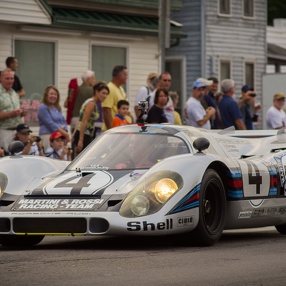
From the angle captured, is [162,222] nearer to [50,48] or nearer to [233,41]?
[50,48]

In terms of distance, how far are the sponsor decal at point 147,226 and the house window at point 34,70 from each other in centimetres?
1628

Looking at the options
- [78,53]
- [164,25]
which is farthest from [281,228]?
[78,53]

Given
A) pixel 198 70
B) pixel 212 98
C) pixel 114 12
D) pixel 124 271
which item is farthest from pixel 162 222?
pixel 198 70

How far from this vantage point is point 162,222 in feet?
34.3

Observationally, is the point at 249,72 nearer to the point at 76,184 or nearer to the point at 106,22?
the point at 106,22

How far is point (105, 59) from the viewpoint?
30.5 m

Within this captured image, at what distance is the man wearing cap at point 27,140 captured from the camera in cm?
1750

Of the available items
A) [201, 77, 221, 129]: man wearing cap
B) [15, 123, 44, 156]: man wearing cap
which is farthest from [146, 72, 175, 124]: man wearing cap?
[15, 123, 44, 156]: man wearing cap

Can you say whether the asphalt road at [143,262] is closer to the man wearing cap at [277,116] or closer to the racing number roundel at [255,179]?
the racing number roundel at [255,179]

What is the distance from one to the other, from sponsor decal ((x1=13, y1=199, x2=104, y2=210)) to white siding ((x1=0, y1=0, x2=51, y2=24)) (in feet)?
48.5

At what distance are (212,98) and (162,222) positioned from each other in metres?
10.3

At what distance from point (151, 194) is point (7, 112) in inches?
301

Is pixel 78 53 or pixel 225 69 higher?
pixel 78 53

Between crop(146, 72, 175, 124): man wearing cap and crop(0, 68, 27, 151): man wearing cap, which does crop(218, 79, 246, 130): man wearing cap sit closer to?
crop(146, 72, 175, 124): man wearing cap
